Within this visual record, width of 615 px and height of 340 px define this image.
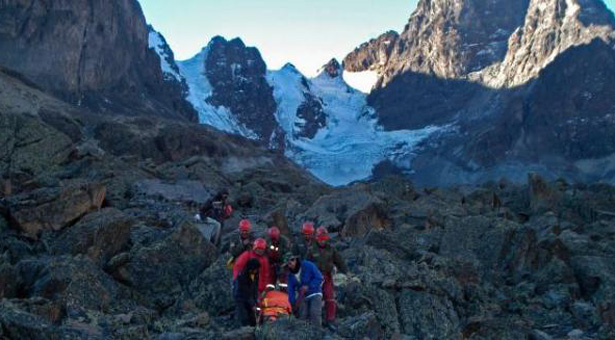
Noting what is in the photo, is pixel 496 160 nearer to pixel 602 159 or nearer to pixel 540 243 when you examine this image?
pixel 602 159

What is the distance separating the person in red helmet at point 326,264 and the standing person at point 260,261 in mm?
981

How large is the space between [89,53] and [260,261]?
109499 millimetres

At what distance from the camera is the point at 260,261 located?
12125mm

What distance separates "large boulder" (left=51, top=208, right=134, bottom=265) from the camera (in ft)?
49.9

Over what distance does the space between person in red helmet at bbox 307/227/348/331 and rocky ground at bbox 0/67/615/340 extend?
37 centimetres

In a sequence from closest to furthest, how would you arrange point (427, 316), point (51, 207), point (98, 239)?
point (427, 316), point (98, 239), point (51, 207)

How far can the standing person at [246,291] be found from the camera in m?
12.0

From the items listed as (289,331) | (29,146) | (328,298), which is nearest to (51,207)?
(328,298)

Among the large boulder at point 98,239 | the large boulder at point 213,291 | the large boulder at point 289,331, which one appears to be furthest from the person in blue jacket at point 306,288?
the large boulder at point 98,239

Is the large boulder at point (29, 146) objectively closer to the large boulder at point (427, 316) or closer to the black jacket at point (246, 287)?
the large boulder at point (427, 316)

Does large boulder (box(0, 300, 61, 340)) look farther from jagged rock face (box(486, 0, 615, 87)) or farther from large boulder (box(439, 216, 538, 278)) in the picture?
jagged rock face (box(486, 0, 615, 87))

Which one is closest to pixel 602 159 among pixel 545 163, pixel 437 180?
pixel 545 163

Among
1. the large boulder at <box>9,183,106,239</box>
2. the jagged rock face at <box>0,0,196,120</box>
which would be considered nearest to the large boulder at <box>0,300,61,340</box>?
the large boulder at <box>9,183,106,239</box>

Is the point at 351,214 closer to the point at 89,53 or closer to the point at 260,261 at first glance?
the point at 260,261
